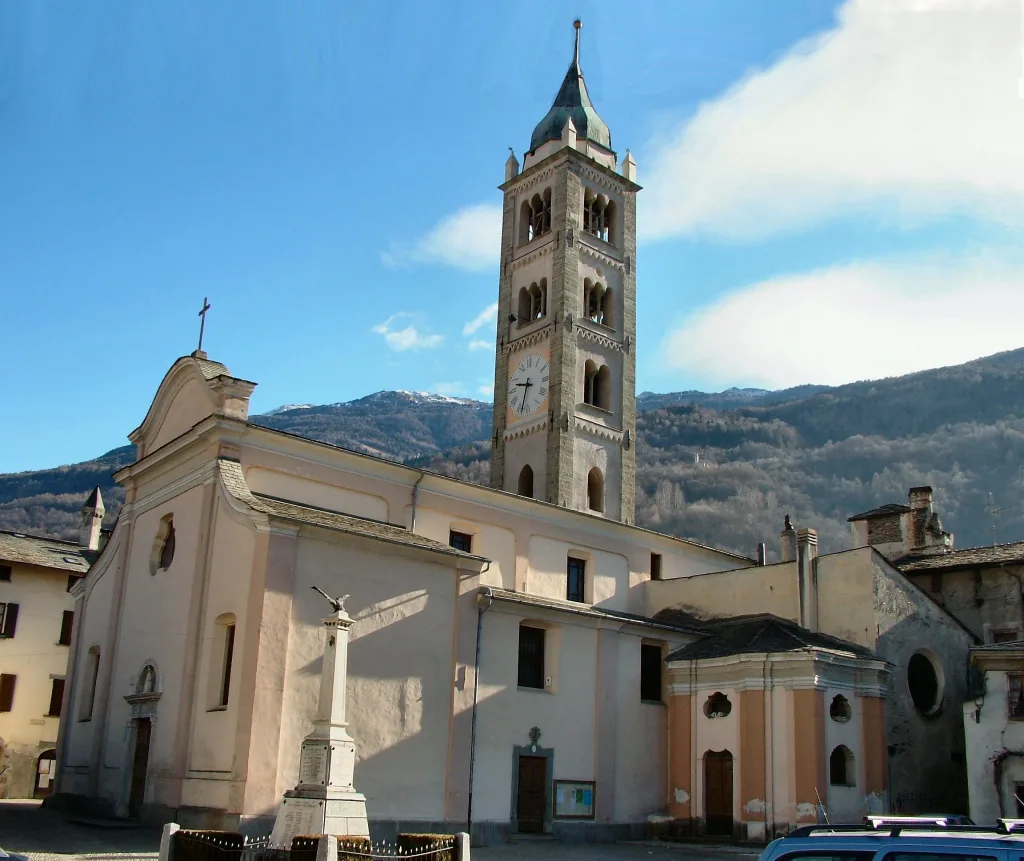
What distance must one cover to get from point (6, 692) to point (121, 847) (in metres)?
22.8

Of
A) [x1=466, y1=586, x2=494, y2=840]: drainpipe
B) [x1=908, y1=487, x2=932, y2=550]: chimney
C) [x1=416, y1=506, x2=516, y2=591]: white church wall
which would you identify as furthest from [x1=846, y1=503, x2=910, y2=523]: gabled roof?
[x1=466, y1=586, x2=494, y2=840]: drainpipe

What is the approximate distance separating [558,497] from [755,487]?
93352 millimetres

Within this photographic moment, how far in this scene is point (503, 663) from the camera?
26469 mm

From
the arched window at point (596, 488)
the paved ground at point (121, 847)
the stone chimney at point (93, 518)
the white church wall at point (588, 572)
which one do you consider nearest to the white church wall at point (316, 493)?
the white church wall at point (588, 572)

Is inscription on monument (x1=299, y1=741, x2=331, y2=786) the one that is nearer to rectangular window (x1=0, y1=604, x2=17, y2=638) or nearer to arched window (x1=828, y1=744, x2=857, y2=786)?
arched window (x1=828, y1=744, x2=857, y2=786)

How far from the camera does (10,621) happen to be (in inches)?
1555

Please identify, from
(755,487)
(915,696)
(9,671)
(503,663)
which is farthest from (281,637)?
(755,487)

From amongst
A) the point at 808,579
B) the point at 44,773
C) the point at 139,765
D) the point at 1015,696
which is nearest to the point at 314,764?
the point at 139,765

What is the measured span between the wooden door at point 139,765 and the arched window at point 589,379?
2034 centimetres

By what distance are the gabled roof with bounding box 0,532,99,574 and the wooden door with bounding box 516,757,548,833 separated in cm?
2202

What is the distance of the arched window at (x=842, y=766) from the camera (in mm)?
26391

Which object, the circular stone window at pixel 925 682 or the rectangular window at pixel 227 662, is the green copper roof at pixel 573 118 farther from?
the rectangular window at pixel 227 662

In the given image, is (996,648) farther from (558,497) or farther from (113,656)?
(113,656)

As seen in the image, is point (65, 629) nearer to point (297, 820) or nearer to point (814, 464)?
point (297, 820)
